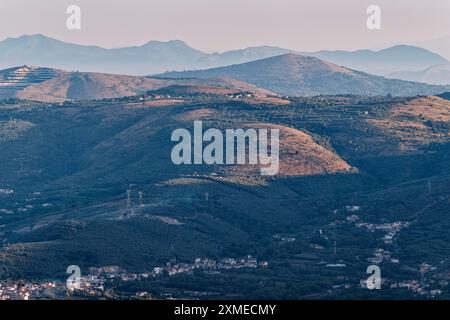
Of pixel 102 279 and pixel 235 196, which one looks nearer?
pixel 102 279

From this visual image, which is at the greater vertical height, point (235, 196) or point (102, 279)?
point (235, 196)

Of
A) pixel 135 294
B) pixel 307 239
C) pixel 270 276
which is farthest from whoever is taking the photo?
pixel 307 239

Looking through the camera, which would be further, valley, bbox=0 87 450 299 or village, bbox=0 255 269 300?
valley, bbox=0 87 450 299

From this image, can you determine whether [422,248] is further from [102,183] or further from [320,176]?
[102,183]

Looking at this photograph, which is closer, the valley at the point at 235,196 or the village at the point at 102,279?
the village at the point at 102,279

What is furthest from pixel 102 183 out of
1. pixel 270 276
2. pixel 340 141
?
pixel 270 276

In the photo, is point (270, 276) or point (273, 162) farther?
point (273, 162)

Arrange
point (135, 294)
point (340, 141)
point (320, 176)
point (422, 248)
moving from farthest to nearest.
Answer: point (340, 141) < point (320, 176) < point (422, 248) < point (135, 294)
